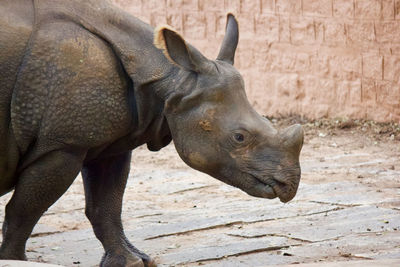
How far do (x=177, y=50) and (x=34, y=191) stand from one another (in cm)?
111

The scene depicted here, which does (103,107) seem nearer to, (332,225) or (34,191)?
(34,191)

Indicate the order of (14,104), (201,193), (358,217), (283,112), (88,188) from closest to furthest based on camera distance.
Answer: (14,104), (88,188), (358,217), (201,193), (283,112)

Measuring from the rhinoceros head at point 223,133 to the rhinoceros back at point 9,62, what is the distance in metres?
0.73

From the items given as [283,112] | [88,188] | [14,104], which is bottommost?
[283,112]

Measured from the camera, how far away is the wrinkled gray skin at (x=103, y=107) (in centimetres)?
531

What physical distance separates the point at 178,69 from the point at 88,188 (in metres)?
1.06

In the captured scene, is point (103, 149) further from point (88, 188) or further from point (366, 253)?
point (366, 253)

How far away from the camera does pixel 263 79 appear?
1320 centimetres

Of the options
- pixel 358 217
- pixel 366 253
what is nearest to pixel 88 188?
pixel 366 253

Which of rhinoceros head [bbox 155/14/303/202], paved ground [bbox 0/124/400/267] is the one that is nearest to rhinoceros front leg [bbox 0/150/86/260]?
rhinoceros head [bbox 155/14/303/202]

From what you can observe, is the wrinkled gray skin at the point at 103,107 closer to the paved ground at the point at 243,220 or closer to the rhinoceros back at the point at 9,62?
the rhinoceros back at the point at 9,62

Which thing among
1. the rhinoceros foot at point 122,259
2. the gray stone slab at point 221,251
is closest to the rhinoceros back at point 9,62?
the rhinoceros foot at point 122,259

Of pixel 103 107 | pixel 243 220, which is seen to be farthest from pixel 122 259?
pixel 243 220

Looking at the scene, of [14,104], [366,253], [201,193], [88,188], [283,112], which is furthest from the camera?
[283,112]
